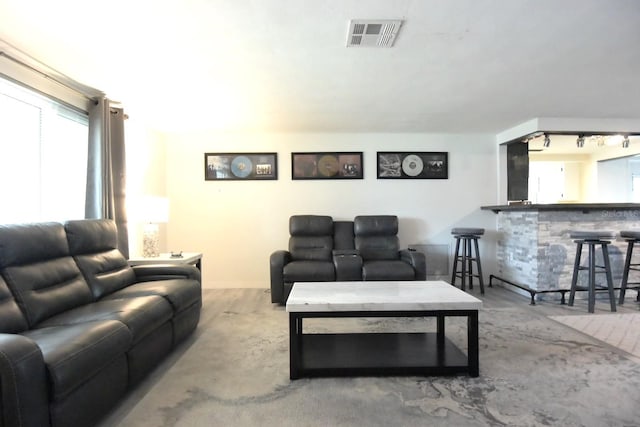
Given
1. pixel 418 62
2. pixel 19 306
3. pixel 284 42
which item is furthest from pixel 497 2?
pixel 19 306

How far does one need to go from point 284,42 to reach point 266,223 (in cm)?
282

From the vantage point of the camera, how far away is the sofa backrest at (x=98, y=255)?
2.35 meters

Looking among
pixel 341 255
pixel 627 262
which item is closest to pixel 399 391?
pixel 341 255

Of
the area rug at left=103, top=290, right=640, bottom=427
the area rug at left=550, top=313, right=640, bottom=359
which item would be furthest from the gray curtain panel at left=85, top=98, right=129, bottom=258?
the area rug at left=550, top=313, right=640, bottom=359

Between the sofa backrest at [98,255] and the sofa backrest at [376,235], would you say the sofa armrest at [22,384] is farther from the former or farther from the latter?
the sofa backrest at [376,235]

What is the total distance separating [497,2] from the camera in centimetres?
169

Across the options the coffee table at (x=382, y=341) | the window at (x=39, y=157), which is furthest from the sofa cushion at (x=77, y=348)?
the window at (x=39, y=157)

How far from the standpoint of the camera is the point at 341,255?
3799 millimetres

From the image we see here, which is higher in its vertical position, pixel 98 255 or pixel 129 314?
pixel 98 255

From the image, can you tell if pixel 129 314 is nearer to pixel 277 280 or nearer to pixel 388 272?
pixel 277 280

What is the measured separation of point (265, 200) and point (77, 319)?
→ 113 inches

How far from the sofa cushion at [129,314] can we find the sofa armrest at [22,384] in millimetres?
535

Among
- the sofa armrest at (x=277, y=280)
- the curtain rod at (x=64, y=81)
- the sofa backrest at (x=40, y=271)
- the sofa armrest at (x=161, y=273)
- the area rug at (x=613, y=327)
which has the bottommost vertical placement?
the area rug at (x=613, y=327)

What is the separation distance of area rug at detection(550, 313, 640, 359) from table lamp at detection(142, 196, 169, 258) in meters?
4.16
